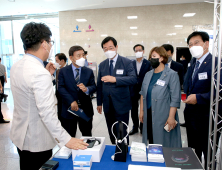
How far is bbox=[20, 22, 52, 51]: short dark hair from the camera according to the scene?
1.22 m

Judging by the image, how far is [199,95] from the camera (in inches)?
72.4

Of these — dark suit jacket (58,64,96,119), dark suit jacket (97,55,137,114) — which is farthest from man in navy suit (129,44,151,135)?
dark suit jacket (58,64,96,119)

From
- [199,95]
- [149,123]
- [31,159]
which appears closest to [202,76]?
[199,95]

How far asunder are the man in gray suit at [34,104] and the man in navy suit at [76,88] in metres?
0.93

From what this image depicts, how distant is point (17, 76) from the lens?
46.7 inches

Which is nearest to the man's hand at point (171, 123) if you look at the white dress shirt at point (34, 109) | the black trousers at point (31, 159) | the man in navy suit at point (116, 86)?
the man in navy suit at point (116, 86)

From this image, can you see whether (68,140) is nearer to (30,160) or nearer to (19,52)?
(30,160)

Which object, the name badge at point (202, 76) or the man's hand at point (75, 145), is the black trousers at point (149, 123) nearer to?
the name badge at point (202, 76)

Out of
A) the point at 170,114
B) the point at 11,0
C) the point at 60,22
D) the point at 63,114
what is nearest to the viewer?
the point at 170,114

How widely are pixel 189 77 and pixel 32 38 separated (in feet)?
6.34

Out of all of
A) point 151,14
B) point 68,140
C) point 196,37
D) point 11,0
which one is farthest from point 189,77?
point 11,0

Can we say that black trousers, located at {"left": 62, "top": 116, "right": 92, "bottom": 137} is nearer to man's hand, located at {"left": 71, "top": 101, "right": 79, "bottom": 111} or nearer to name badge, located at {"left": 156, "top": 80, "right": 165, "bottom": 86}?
man's hand, located at {"left": 71, "top": 101, "right": 79, "bottom": 111}

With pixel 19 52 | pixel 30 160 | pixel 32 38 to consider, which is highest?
pixel 19 52

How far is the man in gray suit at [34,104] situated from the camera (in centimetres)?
113
